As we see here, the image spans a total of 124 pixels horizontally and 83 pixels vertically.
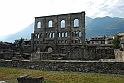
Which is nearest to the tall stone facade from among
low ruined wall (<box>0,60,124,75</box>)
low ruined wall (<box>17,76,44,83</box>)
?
low ruined wall (<box>0,60,124,75</box>)

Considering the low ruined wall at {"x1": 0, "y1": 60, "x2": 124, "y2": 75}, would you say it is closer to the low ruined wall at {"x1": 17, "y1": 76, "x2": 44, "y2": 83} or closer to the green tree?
the low ruined wall at {"x1": 17, "y1": 76, "x2": 44, "y2": 83}

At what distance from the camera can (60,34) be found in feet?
154

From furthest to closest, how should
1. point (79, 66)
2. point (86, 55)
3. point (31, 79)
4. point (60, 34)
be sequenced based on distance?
point (60, 34)
point (86, 55)
point (79, 66)
point (31, 79)

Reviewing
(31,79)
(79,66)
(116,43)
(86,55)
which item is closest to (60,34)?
(116,43)

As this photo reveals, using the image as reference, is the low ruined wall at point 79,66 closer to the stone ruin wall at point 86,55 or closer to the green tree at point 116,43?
the stone ruin wall at point 86,55

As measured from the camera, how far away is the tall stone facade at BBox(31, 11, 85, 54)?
143 feet

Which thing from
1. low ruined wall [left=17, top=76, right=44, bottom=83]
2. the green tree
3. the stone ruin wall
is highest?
the green tree

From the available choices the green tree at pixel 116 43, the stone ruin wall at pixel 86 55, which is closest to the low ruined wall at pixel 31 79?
the stone ruin wall at pixel 86 55

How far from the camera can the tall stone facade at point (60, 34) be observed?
4372 centimetres

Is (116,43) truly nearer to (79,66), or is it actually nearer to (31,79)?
(79,66)

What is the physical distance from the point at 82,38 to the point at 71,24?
603 cm

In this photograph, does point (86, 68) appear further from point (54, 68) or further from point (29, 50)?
point (29, 50)

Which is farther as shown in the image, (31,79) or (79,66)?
(79,66)

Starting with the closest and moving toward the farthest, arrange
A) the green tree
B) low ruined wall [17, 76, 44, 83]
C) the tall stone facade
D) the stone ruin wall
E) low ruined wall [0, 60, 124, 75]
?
low ruined wall [17, 76, 44, 83], low ruined wall [0, 60, 124, 75], the stone ruin wall, the green tree, the tall stone facade
